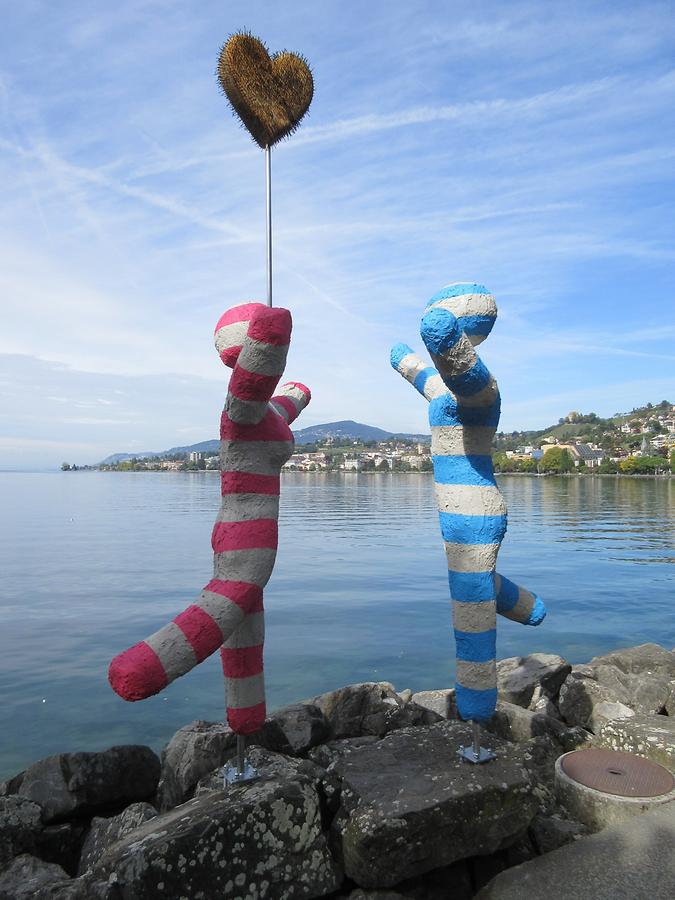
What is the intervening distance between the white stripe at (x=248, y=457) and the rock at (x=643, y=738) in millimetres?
3155

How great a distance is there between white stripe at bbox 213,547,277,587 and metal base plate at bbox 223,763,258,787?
1.08m

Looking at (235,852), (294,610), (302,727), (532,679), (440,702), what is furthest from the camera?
(294,610)

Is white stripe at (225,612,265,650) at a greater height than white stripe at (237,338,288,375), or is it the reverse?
white stripe at (237,338,288,375)

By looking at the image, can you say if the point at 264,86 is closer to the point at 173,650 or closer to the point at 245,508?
the point at 245,508

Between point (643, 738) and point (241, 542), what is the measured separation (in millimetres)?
3192

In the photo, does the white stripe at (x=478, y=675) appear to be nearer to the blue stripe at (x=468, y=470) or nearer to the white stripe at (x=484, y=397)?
the blue stripe at (x=468, y=470)

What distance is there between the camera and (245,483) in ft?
12.1

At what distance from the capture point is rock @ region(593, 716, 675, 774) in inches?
177

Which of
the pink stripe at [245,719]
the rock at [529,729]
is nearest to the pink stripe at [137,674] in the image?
the pink stripe at [245,719]

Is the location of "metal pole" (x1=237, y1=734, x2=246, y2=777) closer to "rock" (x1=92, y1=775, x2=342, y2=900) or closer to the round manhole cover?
"rock" (x1=92, y1=775, x2=342, y2=900)

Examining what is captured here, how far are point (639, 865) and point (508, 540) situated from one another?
19575 millimetres

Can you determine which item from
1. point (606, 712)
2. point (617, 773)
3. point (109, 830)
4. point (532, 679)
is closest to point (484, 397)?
point (617, 773)

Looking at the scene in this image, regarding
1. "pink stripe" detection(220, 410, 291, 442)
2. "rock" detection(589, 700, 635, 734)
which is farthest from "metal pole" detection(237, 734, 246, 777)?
"rock" detection(589, 700, 635, 734)

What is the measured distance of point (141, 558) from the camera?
1839 centimetres
